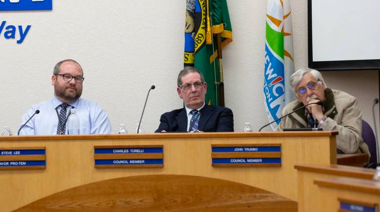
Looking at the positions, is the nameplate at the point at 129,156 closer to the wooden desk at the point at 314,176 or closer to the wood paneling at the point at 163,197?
the wood paneling at the point at 163,197

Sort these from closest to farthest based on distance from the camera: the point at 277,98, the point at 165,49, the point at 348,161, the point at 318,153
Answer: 1. the point at 318,153
2. the point at 348,161
3. the point at 277,98
4. the point at 165,49

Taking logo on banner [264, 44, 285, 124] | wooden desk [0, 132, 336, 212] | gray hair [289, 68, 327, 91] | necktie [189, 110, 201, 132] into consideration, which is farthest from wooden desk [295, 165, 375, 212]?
logo on banner [264, 44, 285, 124]

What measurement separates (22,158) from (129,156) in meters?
0.62

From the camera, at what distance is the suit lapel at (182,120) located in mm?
4785

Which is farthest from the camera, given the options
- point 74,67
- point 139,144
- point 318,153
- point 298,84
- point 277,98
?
point 277,98

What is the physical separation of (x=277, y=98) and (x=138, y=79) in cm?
126

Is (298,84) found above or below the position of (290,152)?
above

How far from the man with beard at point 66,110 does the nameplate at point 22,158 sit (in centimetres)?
100

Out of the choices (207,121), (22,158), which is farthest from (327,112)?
(22,158)

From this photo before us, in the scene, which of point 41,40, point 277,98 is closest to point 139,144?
point 277,98

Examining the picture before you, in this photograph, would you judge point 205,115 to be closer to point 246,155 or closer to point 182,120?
point 182,120

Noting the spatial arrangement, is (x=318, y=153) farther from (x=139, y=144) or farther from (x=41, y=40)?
(x=41, y=40)

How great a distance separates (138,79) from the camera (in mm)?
5973

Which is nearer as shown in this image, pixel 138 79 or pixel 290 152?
pixel 290 152
